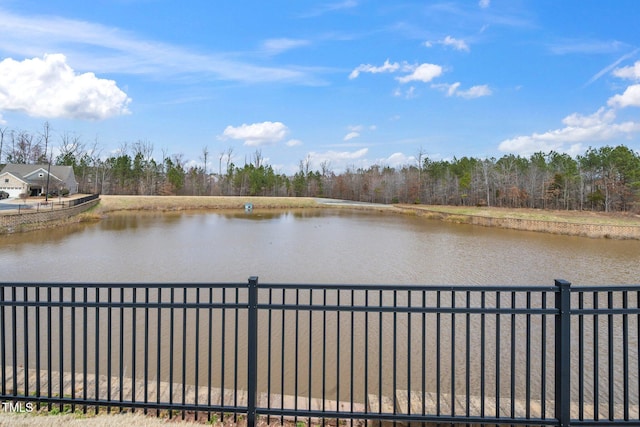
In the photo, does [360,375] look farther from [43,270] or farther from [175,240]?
[175,240]

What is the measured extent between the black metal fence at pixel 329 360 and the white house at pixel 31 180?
121 ft

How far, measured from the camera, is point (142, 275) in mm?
11125

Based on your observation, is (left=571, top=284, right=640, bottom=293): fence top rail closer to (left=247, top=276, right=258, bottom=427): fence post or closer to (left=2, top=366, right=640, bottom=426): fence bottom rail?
(left=2, top=366, right=640, bottom=426): fence bottom rail

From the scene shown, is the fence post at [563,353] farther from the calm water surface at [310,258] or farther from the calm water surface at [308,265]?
the calm water surface at [310,258]

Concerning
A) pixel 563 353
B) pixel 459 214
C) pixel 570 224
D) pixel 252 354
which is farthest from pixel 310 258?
pixel 459 214

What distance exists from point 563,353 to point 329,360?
11.8 ft

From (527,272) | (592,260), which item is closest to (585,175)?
(592,260)

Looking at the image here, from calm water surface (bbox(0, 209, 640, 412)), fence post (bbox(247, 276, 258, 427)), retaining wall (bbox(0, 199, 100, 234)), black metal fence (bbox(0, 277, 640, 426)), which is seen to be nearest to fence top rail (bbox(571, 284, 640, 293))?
black metal fence (bbox(0, 277, 640, 426))

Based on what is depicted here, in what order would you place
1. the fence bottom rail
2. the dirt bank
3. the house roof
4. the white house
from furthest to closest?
1. the house roof
2. the white house
3. the dirt bank
4. the fence bottom rail

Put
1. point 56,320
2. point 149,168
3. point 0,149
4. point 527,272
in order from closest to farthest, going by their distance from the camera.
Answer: point 56,320, point 527,272, point 0,149, point 149,168

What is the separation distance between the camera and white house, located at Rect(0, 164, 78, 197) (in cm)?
3819

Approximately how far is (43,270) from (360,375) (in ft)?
34.9

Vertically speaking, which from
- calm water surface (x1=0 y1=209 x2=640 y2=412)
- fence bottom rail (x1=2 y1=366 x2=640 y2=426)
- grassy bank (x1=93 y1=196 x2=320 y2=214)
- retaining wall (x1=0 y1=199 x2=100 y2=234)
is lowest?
calm water surface (x1=0 y1=209 x2=640 y2=412)

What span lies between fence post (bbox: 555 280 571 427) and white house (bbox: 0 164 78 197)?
1638 inches
